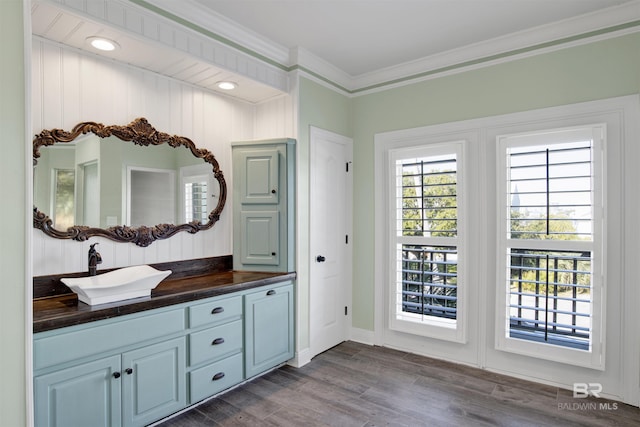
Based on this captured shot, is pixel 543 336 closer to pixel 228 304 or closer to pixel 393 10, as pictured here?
pixel 228 304

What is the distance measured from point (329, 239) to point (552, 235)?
197 centimetres

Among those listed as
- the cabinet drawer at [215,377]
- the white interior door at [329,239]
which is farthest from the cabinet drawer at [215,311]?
the white interior door at [329,239]

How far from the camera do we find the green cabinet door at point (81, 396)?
1795mm

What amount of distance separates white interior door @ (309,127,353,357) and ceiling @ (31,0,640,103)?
0.80 meters

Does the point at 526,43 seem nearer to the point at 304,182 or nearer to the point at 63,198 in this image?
the point at 304,182

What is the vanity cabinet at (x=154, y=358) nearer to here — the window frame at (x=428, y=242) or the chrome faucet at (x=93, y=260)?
the chrome faucet at (x=93, y=260)

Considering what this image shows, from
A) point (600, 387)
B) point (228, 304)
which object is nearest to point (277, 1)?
point (228, 304)

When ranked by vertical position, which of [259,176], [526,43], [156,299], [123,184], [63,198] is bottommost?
[156,299]

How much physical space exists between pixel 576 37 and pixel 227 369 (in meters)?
3.73

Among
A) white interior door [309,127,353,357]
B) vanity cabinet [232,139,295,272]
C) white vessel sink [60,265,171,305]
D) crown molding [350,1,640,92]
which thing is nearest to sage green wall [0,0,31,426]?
A: white vessel sink [60,265,171,305]

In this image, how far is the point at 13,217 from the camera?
5.32 feet

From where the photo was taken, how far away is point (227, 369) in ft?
8.83

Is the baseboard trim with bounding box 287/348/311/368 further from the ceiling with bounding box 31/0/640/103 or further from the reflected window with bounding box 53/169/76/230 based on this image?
the ceiling with bounding box 31/0/640/103

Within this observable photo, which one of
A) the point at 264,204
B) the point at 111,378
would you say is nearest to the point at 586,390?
the point at 264,204
